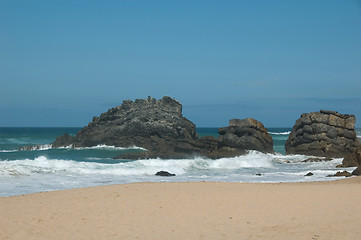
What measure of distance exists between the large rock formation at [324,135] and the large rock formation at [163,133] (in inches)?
132

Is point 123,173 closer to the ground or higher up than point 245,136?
closer to the ground

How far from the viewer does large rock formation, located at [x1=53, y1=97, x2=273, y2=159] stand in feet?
154

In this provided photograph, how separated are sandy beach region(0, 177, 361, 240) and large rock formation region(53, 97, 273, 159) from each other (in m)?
26.9

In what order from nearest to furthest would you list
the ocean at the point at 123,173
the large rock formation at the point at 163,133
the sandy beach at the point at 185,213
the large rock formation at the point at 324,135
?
the sandy beach at the point at 185,213, the ocean at the point at 123,173, the large rock formation at the point at 324,135, the large rock formation at the point at 163,133

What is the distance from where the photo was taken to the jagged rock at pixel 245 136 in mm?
47469

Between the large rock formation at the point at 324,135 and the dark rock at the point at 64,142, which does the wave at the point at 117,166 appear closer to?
the large rock formation at the point at 324,135

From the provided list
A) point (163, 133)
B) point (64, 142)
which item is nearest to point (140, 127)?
point (163, 133)

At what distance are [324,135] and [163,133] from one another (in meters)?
19.9

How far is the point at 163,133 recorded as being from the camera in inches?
2267

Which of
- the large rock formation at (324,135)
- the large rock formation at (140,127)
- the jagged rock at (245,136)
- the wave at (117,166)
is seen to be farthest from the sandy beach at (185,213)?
the large rock formation at (140,127)

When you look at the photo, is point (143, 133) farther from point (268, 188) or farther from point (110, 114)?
point (268, 188)

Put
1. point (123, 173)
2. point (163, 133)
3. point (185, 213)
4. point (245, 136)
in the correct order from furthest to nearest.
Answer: point (163, 133) < point (245, 136) < point (123, 173) < point (185, 213)

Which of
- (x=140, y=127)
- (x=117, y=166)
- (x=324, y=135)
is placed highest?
(x=140, y=127)

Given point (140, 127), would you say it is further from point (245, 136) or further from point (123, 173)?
point (123, 173)
